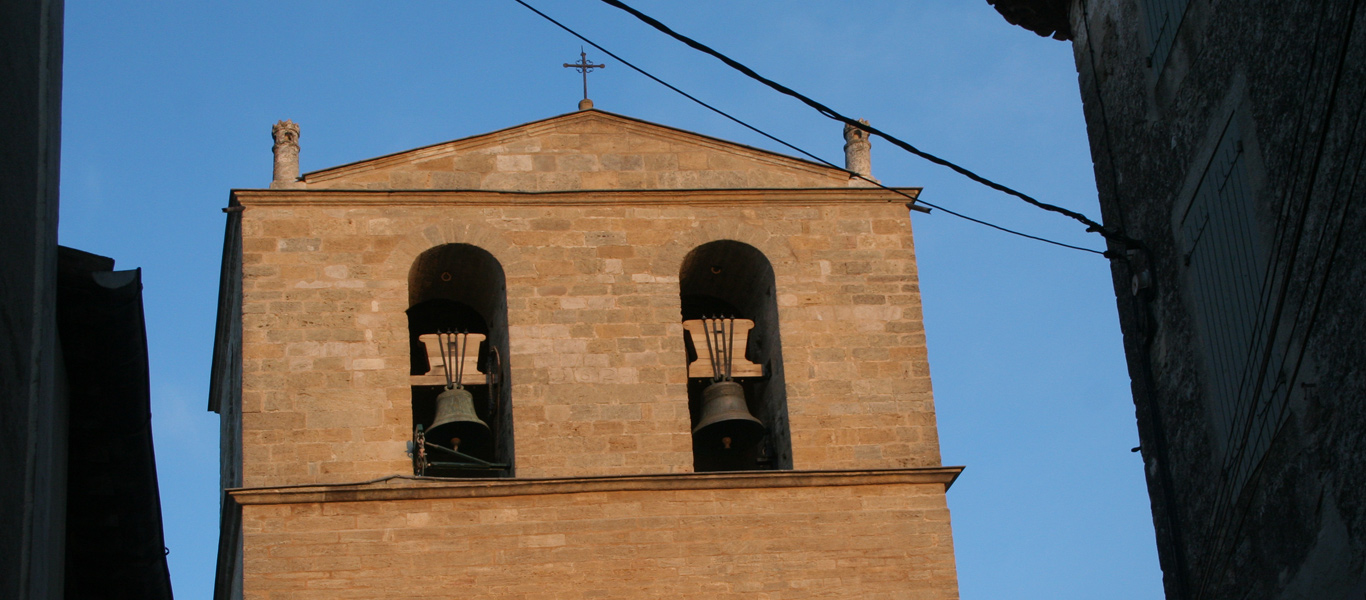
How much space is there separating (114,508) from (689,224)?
8.68 metres

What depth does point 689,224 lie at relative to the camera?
17.7 m

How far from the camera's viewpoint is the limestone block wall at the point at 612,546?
15922 millimetres

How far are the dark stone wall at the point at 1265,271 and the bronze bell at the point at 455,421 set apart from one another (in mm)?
6772

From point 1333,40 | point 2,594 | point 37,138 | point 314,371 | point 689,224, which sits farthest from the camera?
point 689,224

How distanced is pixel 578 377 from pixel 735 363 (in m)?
1.39

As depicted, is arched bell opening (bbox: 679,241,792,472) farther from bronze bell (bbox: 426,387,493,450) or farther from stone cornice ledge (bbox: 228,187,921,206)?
bronze bell (bbox: 426,387,493,450)

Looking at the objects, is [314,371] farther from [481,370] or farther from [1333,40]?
[1333,40]

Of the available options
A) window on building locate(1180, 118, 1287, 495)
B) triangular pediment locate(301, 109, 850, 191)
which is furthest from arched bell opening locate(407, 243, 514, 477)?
window on building locate(1180, 118, 1287, 495)

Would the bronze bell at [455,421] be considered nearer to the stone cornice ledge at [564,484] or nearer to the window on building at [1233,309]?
the stone cornice ledge at [564,484]

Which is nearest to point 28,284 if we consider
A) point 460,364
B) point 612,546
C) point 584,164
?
point 612,546

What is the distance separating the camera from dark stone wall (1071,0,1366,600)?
26.3 feet

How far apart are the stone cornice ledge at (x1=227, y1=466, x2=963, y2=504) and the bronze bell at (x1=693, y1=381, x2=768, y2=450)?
62 centimetres

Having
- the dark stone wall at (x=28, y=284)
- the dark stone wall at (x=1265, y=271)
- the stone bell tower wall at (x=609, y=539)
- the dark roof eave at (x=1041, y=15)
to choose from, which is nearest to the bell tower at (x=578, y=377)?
the stone bell tower wall at (x=609, y=539)

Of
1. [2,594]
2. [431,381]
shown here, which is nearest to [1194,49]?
[2,594]
